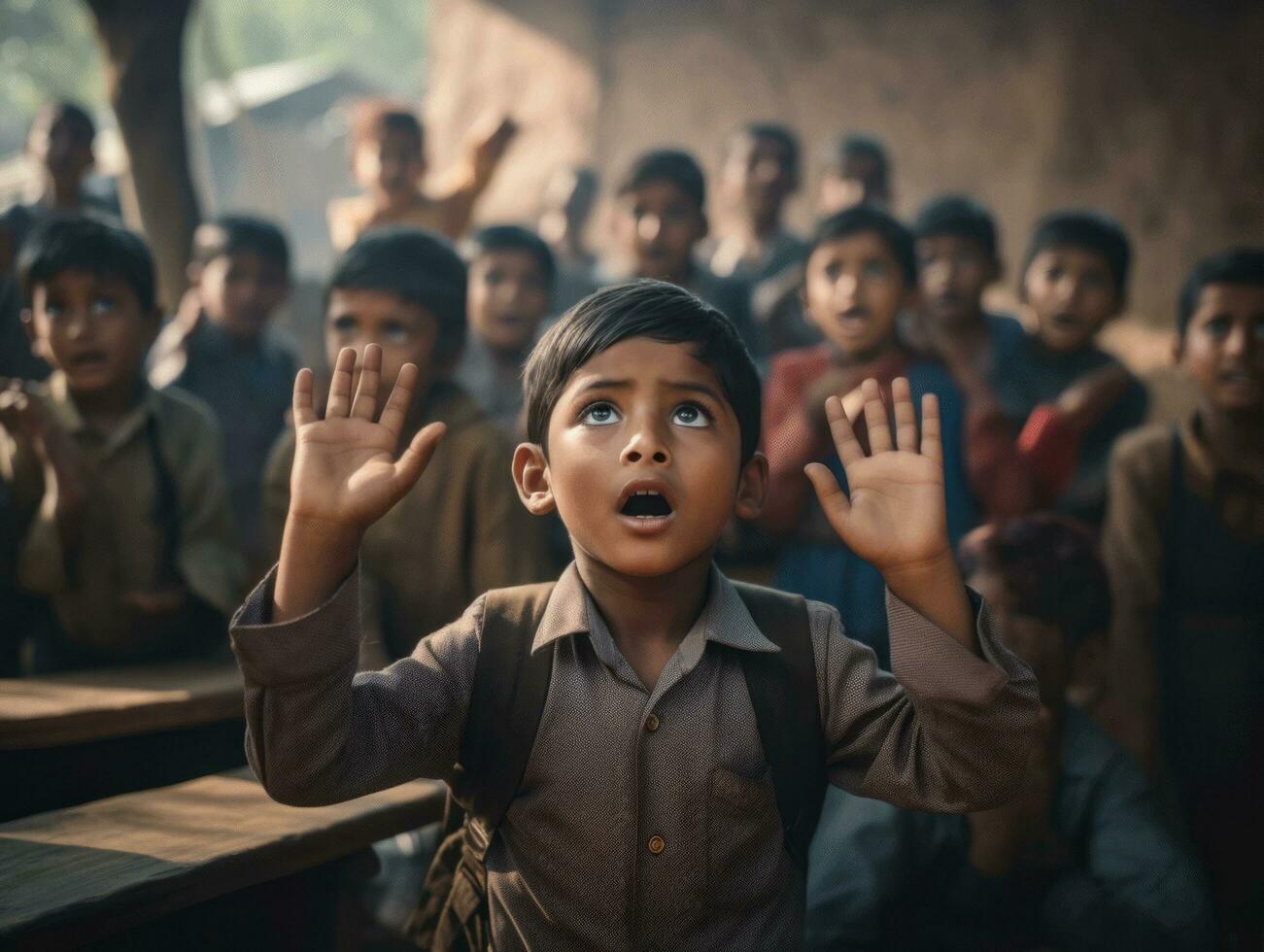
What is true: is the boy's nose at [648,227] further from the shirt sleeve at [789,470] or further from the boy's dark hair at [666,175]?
the shirt sleeve at [789,470]

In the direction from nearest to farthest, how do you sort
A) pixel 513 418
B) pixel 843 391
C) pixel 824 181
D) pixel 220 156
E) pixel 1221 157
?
1. pixel 843 391
2. pixel 513 418
3. pixel 824 181
4. pixel 1221 157
5. pixel 220 156

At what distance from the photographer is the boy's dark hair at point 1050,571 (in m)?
2.35

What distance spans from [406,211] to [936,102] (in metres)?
4.58

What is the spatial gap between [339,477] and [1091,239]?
130 inches

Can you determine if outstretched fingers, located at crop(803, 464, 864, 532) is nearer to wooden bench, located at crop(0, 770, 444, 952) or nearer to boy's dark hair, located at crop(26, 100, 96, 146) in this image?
wooden bench, located at crop(0, 770, 444, 952)

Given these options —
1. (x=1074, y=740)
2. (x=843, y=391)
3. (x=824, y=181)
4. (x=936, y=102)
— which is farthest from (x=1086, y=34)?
(x=1074, y=740)

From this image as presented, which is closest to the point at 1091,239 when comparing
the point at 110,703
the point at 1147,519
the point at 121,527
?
the point at 1147,519

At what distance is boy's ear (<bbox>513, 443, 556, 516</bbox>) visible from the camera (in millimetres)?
1658

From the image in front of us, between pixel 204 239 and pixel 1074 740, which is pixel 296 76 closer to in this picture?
pixel 204 239

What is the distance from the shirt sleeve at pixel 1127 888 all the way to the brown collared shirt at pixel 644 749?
0.76m

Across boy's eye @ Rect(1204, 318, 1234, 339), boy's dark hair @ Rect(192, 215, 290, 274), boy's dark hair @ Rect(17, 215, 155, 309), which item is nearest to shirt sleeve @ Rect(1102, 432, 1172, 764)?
boy's eye @ Rect(1204, 318, 1234, 339)

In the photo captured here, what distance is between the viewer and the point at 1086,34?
716 centimetres

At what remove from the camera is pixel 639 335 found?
1550mm

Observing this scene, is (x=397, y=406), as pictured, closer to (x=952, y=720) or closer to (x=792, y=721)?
(x=792, y=721)
